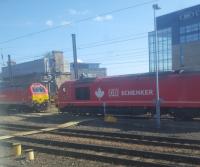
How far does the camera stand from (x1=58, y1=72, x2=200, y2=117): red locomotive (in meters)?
23.1

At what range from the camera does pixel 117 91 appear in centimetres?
2755

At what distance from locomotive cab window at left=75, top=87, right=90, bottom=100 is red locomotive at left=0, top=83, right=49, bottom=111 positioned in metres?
8.20

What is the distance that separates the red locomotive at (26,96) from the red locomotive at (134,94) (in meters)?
5.60

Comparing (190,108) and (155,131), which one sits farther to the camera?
(190,108)

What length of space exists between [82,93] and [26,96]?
969cm

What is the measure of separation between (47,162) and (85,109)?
17.1 m

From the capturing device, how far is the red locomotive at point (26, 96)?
123 ft

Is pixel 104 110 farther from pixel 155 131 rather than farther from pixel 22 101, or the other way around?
pixel 22 101

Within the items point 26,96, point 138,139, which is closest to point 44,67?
point 26,96

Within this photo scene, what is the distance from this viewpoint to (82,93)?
3031 cm

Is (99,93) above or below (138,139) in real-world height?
above

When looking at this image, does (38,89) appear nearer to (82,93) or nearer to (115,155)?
(82,93)

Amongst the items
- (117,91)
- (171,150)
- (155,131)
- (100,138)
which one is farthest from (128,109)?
(171,150)

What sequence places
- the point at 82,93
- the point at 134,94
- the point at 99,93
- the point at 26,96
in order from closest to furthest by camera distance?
1. the point at 134,94
2. the point at 99,93
3. the point at 82,93
4. the point at 26,96
